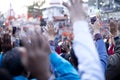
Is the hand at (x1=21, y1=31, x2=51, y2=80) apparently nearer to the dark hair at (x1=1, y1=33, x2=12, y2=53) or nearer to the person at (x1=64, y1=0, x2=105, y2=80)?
the person at (x1=64, y1=0, x2=105, y2=80)

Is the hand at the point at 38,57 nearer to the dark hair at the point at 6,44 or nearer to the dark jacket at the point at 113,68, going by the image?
the dark jacket at the point at 113,68

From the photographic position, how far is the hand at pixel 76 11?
2183 mm

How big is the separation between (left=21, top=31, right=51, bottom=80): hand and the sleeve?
19 centimetres

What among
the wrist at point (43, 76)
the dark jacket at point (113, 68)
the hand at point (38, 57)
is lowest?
the dark jacket at point (113, 68)

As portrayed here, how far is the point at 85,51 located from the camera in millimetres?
2088

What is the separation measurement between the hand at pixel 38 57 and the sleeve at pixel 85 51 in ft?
0.61

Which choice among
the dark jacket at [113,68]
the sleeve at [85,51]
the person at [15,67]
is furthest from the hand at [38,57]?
the dark jacket at [113,68]

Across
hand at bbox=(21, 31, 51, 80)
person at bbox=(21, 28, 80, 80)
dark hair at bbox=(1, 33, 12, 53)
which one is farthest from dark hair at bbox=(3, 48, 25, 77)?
dark hair at bbox=(1, 33, 12, 53)

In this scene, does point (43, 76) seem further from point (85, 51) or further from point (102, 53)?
point (102, 53)

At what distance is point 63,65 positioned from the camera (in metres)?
2.82

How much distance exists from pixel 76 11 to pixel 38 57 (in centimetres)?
44

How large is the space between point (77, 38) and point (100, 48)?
1.77 meters

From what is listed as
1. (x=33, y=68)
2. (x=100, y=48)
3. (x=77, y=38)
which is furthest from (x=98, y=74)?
(x=100, y=48)

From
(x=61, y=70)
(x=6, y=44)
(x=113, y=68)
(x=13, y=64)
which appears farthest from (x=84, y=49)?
(x=6, y=44)
